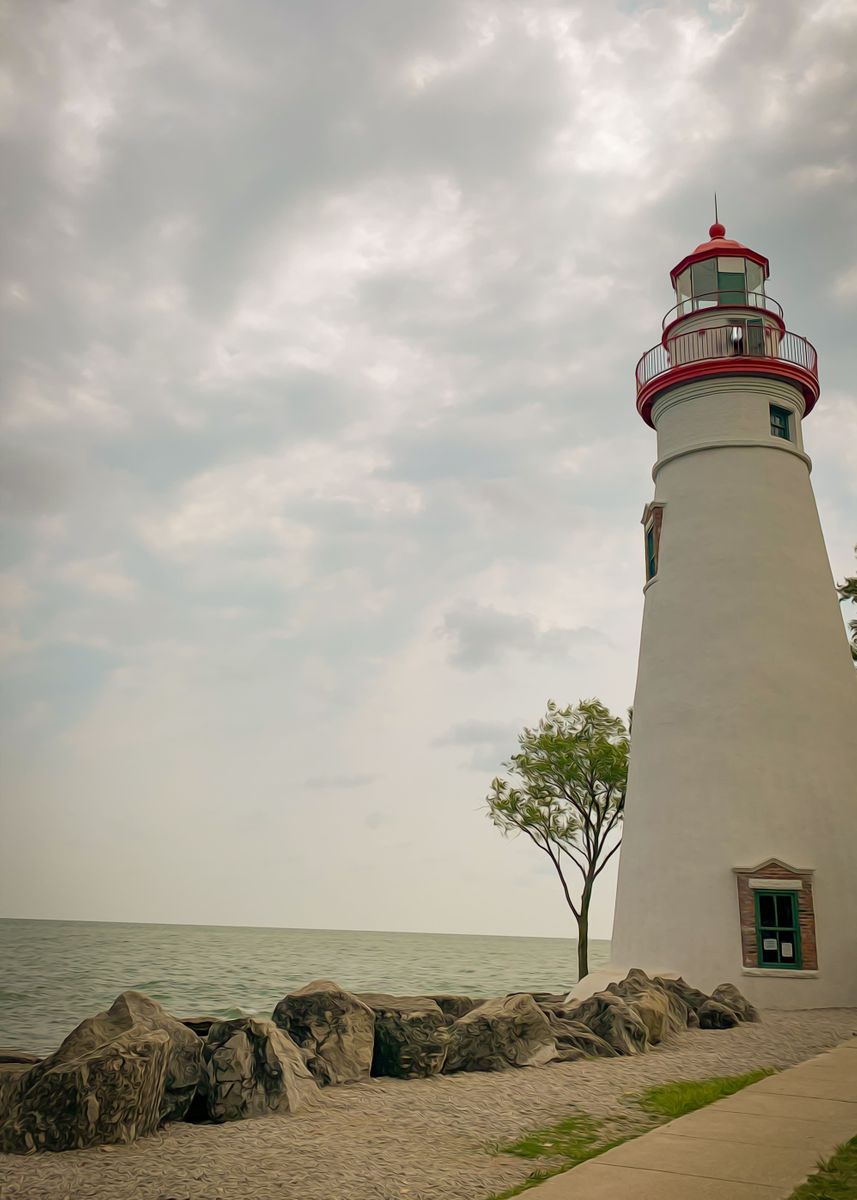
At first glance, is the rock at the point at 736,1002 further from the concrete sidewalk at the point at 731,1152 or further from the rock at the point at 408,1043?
the rock at the point at 408,1043

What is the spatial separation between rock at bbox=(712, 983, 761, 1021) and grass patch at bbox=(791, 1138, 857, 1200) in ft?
33.8

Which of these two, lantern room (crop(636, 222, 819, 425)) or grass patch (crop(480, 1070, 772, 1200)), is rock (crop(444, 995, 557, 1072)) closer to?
grass patch (crop(480, 1070, 772, 1200))

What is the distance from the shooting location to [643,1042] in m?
13.5

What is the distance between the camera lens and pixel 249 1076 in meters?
9.47

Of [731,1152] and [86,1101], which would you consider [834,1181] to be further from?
[86,1101]

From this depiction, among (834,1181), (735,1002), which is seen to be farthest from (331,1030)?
(735,1002)

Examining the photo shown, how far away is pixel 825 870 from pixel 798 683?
12.6ft

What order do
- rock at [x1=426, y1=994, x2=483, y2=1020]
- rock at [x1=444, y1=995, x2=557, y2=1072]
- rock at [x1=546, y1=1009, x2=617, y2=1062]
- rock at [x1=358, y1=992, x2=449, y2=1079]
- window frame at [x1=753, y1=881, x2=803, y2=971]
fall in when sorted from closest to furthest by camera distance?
1. rock at [x1=358, y1=992, x2=449, y2=1079]
2. rock at [x1=444, y1=995, x2=557, y2=1072]
3. rock at [x1=546, y1=1009, x2=617, y2=1062]
4. rock at [x1=426, y1=994, x2=483, y2=1020]
5. window frame at [x1=753, y1=881, x2=803, y2=971]

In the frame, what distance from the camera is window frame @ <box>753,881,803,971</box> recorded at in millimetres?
19219

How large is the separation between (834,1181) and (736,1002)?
11.6 meters

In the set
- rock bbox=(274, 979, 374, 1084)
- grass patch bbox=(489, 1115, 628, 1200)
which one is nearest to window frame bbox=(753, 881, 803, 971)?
rock bbox=(274, 979, 374, 1084)

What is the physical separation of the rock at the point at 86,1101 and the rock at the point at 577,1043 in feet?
19.6

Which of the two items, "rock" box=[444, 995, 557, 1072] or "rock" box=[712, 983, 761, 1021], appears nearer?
"rock" box=[444, 995, 557, 1072]

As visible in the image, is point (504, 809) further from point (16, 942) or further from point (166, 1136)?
point (16, 942)
